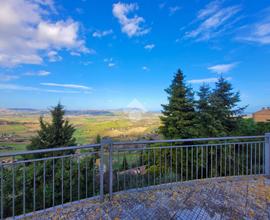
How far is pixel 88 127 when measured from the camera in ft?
57.5

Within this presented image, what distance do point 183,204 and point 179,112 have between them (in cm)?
1141

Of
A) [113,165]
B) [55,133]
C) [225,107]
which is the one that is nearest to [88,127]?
[55,133]

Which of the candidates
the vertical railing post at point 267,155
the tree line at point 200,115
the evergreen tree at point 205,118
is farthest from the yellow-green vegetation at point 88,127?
the vertical railing post at point 267,155

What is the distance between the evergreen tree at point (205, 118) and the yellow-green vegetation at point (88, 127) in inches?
135

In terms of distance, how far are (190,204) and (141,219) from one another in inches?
35.6

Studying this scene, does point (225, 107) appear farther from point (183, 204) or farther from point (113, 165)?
point (113, 165)

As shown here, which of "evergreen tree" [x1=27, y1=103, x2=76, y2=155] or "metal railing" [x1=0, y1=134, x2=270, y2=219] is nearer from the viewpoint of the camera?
"metal railing" [x1=0, y1=134, x2=270, y2=219]

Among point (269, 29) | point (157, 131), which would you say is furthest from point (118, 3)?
point (157, 131)

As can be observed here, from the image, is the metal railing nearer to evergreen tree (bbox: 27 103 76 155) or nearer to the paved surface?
the paved surface

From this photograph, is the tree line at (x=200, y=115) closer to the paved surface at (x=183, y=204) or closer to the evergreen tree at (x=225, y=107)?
the evergreen tree at (x=225, y=107)

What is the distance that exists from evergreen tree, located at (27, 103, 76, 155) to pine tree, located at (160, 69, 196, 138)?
386 inches

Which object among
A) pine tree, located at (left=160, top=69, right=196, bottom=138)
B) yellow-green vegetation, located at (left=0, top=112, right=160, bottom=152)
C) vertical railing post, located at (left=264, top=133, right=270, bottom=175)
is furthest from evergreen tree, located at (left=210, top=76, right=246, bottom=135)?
vertical railing post, located at (left=264, top=133, right=270, bottom=175)

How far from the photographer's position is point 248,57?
13852 millimetres

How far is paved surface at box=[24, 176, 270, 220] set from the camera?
2631 millimetres
